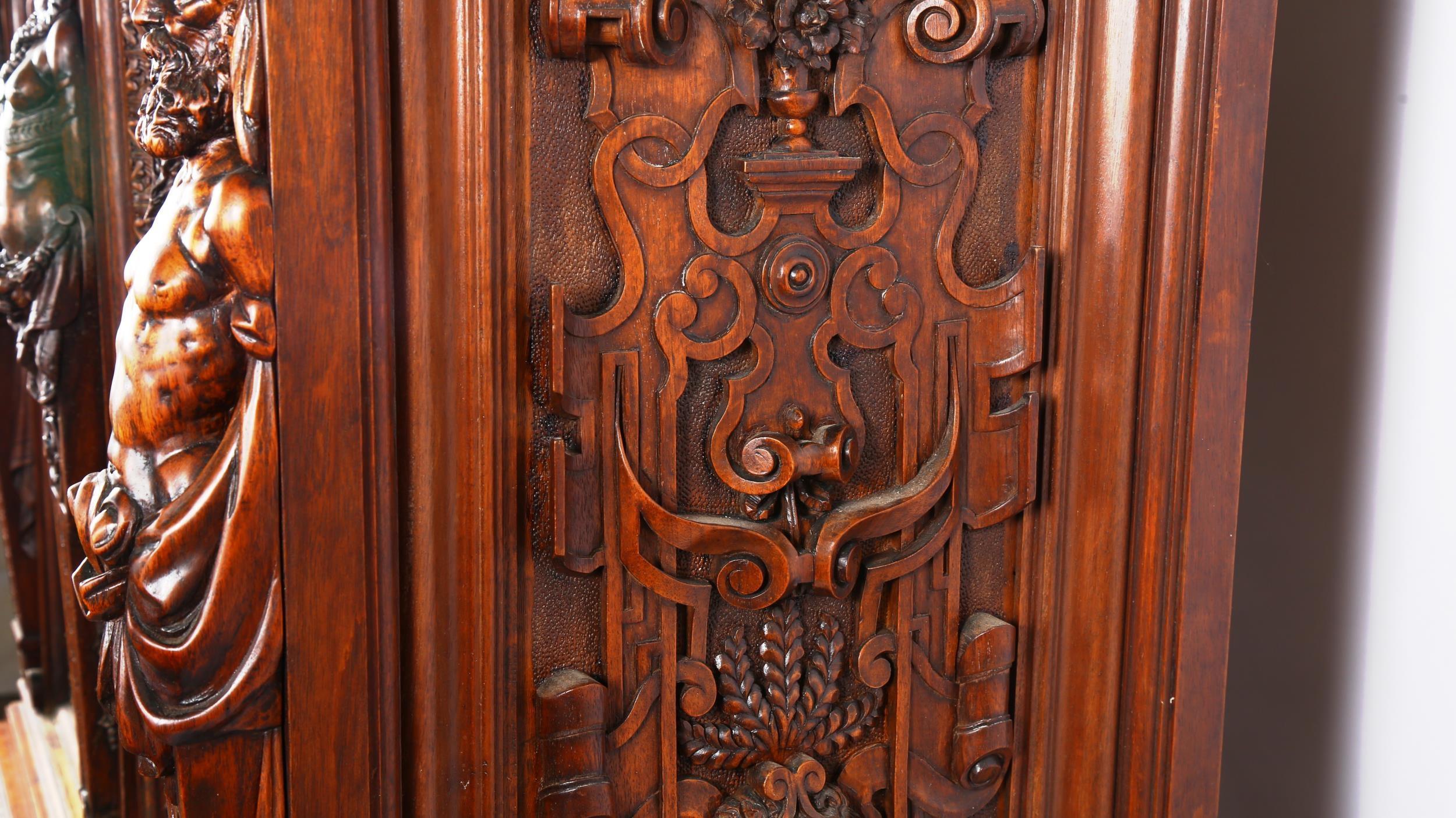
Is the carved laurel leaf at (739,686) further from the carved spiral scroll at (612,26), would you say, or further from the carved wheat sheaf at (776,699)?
the carved spiral scroll at (612,26)

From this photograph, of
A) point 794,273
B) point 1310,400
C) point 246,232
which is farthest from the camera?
point 1310,400

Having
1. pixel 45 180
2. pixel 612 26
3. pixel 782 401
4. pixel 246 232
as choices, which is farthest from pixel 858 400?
pixel 45 180

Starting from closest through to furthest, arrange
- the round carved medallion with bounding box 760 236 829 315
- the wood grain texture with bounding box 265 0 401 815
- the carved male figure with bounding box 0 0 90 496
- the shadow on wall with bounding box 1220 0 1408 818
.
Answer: the wood grain texture with bounding box 265 0 401 815, the round carved medallion with bounding box 760 236 829 315, the shadow on wall with bounding box 1220 0 1408 818, the carved male figure with bounding box 0 0 90 496

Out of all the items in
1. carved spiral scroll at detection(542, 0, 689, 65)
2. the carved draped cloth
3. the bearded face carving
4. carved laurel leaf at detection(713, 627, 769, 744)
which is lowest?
carved laurel leaf at detection(713, 627, 769, 744)

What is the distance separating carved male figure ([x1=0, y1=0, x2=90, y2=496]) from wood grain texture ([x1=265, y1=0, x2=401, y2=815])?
2.77 ft

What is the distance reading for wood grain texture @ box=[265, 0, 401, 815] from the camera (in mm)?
675

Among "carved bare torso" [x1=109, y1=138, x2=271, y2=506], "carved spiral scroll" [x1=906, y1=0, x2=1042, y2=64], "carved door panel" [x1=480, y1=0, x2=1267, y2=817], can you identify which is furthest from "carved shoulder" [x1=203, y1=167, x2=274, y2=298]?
"carved spiral scroll" [x1=906, y1=0, x2=1042, y2=64]

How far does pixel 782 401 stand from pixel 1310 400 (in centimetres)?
49

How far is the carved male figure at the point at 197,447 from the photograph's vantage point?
0.69 meters

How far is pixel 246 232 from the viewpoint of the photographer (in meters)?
0.68

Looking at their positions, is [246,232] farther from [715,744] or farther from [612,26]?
[715,744]

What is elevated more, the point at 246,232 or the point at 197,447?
the point at 246,232

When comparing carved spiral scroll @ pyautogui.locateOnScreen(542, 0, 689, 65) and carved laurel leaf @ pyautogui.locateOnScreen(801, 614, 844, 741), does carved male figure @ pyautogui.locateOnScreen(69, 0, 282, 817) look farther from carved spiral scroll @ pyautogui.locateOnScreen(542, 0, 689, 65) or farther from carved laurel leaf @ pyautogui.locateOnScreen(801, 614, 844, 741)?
carved laurel leaf @ pyautogui.locateOnScreen(801, 614, 844, 741)

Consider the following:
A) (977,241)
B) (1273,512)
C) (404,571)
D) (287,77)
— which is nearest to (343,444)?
(404,571)
